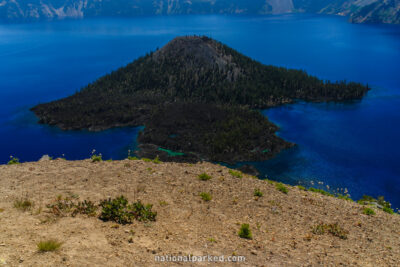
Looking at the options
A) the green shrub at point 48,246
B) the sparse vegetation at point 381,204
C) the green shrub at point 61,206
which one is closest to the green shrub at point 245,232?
the green shrub at point 48,246

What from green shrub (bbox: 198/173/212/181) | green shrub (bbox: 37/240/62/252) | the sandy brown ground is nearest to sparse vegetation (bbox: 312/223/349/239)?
the sandy brown ground

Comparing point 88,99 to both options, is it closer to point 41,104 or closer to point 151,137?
point 41,104

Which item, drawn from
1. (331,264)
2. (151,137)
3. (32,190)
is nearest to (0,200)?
(32,190)

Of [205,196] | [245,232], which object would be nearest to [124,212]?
[205,196]

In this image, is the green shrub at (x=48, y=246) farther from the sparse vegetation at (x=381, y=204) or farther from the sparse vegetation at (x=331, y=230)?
the sparse vegetation at (x=381, y=204)

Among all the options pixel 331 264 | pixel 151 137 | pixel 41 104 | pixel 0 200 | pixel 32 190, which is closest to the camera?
pixel 331 264

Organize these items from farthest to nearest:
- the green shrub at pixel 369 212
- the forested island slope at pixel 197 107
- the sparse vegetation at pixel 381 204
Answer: the forested island slope at pixel 197 107 < the sparse vegetation at pixel 381 204 < the green shrub at pixel 369 212
